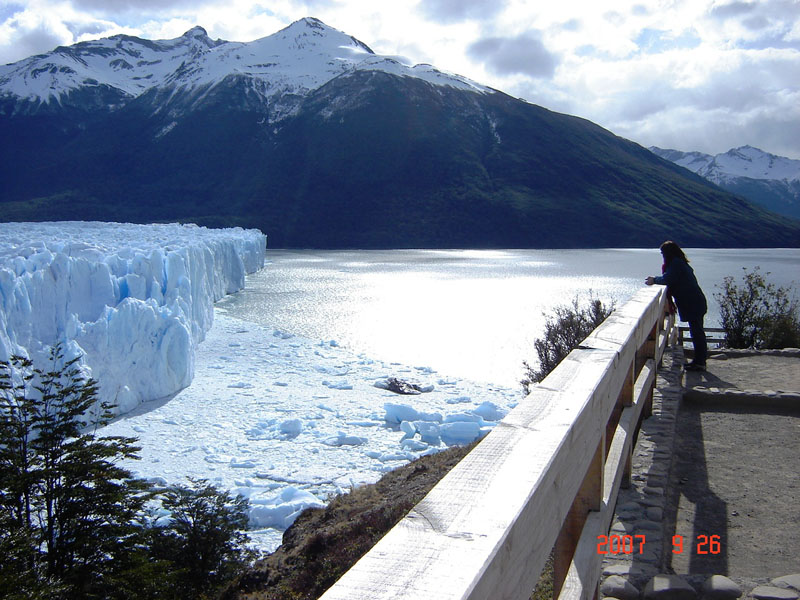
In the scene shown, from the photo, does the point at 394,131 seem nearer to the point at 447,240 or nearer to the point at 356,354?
the point at 447,240

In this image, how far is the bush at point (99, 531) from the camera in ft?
19.9

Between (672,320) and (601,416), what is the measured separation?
4.87m

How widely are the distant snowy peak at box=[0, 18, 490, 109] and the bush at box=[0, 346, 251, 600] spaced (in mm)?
121812

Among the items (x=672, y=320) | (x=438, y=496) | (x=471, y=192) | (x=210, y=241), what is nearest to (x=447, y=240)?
(x=471, y=192)

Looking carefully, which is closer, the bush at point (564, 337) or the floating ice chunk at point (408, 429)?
the floating ice chunk at point (408, 429)

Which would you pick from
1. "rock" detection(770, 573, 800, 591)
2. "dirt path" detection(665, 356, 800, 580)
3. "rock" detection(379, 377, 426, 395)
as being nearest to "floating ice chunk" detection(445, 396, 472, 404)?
"rock" detection(379, 377, 426, 395)

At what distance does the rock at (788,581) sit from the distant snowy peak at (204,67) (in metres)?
126

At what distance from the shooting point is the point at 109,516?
22.8 feet

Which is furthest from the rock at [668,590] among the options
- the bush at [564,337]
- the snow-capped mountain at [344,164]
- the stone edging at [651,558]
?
the snow-capped mountain at [344,164]

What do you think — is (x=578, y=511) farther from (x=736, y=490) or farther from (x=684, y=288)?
(x=684, y=288)

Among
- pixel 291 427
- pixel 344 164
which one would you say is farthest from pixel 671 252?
pixel 344 164

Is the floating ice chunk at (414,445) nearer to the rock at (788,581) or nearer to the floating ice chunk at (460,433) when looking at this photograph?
the floating ice chunk at (460,433)
